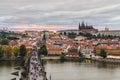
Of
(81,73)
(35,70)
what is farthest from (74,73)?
(35,70)

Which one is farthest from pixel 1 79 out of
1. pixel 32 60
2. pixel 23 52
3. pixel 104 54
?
pixel 104 54

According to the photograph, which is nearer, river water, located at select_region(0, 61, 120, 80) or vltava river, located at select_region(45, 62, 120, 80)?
river water, located at select_region(0, 61, 120, 80)

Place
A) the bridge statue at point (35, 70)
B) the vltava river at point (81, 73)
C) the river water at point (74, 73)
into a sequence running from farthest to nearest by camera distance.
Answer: the vltava river at point (81, 73) < the river water at point (74, 73) < the bridge statue at point (35, 70)

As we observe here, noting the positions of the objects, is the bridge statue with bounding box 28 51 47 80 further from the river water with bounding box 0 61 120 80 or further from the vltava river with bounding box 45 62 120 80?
the vltava river with bounding box 45 62 120 80

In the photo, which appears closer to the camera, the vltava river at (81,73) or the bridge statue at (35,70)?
the bridge statue at (35,70)

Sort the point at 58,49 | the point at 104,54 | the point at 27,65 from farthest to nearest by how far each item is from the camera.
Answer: the point at 58,49
the point at 104,54
the point at 27,65

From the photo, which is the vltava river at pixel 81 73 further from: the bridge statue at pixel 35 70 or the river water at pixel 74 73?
the bridge statue at pixel 35 70

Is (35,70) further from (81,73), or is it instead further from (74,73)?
(81,73)

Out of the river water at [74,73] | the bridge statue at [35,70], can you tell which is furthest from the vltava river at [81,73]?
the bridge statue at [35,70]

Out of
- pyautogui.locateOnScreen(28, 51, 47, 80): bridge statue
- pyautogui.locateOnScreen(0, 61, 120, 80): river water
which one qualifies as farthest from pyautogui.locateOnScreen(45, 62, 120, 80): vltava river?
pyautogui.locateOnScreen(28, 51, 47, 80): bridge statue

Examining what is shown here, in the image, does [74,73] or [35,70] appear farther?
[74,73]

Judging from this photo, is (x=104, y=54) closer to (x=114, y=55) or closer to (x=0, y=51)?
(x=114, y=55)
